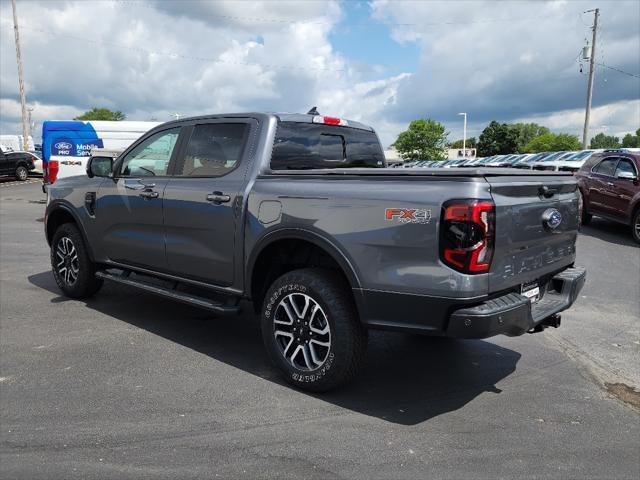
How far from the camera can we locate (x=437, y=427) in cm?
353

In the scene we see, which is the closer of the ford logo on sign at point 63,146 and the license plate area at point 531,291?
the license plate area at point 531,291

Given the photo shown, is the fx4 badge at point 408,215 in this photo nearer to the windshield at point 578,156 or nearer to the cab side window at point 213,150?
the cab side window at point 213,150

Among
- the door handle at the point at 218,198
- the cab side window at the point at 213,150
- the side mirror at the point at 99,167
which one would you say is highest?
the cab side window at the point at 213,150

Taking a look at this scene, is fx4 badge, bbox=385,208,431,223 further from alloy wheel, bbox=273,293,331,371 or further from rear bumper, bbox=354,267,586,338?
alloy wheel, bbox=273,293,331,371

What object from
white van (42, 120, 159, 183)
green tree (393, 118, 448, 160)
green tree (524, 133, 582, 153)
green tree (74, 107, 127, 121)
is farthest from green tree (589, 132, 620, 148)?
white van (42, 120, 159, 183)

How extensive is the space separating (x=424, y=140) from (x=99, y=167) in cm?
8424

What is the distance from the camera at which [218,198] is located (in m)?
4.40

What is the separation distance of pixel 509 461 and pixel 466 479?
35 centimetres

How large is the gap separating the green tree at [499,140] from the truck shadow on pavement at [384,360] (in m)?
97.8

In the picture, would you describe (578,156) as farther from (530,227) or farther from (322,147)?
(530,227)

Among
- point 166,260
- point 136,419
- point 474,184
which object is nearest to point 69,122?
point 166,260

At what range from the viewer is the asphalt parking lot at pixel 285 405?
3084mm

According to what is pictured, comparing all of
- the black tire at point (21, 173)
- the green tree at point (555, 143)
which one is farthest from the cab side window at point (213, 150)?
the green tree at point (555, 143)

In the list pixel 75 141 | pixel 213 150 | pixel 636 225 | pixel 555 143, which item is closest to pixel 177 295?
pixel 213 150
